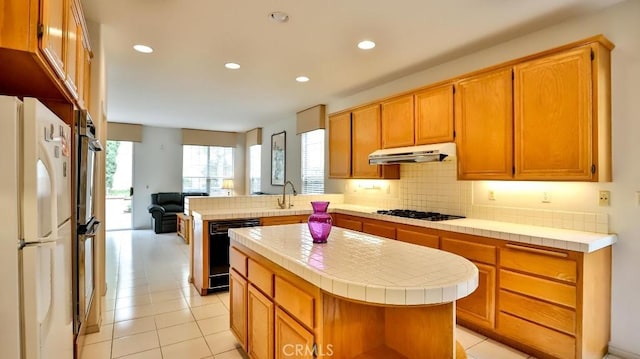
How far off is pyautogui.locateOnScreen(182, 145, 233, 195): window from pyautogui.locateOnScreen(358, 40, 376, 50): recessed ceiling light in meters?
6.82

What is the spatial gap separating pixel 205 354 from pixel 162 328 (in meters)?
0.67

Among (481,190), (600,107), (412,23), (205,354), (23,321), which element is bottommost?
(205,354)

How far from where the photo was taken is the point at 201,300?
350 centimetres

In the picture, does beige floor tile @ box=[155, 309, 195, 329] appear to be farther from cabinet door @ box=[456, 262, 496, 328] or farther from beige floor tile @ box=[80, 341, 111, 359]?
cabinet door @ box=[456, 262, 496, 328]

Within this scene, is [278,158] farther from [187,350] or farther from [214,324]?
[187,350]

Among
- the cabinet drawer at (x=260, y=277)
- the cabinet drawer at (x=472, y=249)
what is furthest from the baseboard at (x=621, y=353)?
the cabinet drawer at (x=260, y=277)

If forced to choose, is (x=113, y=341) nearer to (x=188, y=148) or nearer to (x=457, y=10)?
(x=457, y=10)

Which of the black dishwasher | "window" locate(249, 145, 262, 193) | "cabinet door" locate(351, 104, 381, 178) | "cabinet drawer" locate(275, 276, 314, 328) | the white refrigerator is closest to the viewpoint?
the white refrigerator

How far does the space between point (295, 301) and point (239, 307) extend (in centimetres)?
92

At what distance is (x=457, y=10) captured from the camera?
252 centimetres

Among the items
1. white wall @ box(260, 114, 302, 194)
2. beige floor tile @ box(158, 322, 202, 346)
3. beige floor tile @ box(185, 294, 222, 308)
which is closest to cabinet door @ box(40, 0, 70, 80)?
beige floor tile @ box(158, 322, 202, 346)

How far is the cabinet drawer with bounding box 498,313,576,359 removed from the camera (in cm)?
223

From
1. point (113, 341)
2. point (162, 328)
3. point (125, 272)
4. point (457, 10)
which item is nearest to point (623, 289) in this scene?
point (457, 10)

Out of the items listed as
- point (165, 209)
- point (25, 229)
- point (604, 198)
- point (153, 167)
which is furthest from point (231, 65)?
point (153, 167)
